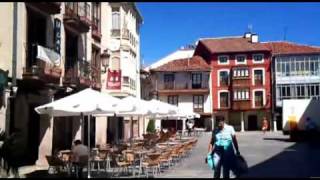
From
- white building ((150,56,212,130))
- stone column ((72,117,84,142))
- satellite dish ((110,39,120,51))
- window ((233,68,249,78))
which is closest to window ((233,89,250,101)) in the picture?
window ((233,68,249,78))

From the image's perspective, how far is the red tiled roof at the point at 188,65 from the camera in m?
75.2

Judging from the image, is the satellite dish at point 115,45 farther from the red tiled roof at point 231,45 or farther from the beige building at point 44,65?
the red tiled roof at point 231,45

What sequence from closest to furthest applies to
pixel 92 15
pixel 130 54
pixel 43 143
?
pixel 43 143
pixel 92 15
pixel 130 54

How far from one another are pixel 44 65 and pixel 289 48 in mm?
58020

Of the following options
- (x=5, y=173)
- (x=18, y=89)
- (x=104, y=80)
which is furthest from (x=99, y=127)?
(x=5, y=173)

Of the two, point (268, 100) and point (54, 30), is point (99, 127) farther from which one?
point (268, 100)

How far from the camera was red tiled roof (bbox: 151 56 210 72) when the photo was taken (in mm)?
75250

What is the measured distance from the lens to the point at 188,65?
248 feet

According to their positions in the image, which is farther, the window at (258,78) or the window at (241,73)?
the window at (241,73)

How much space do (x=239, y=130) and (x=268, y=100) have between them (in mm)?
5399

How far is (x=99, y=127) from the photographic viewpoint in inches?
1271

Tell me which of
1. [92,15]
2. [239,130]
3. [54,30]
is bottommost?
[239,130]

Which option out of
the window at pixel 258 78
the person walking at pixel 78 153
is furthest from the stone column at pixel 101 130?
the window at pixel 258 78

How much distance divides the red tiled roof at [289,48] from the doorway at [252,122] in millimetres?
8939
